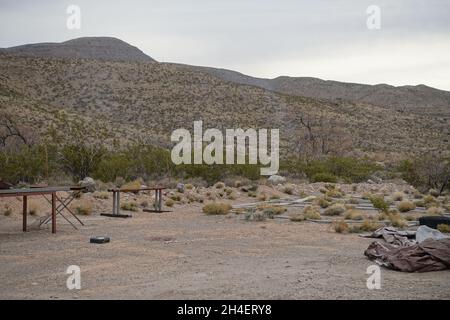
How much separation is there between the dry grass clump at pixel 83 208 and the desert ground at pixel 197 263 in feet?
4.53

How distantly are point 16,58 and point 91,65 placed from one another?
34.4ft

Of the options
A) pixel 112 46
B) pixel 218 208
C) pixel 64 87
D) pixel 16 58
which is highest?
pixel 112 46

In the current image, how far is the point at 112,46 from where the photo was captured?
6211 inches

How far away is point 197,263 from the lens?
1034cm

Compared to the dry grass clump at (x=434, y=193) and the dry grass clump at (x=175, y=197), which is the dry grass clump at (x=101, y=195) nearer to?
the dry grass clump at (x=175, y=197)

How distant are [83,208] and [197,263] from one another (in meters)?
9.75

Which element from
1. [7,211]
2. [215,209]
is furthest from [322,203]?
[7,211]

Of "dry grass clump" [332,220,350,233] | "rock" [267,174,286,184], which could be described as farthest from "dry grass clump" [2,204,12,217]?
"rock" [267,174,286,184]

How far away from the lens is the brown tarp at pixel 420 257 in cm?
958

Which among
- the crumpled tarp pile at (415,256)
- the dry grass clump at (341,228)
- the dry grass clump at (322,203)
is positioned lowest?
the dry grass clump at (322,203)

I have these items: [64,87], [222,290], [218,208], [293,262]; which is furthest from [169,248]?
[64,87]

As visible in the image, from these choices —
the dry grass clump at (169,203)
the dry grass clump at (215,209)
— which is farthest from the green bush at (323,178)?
the dry grass clump at (215,209)
